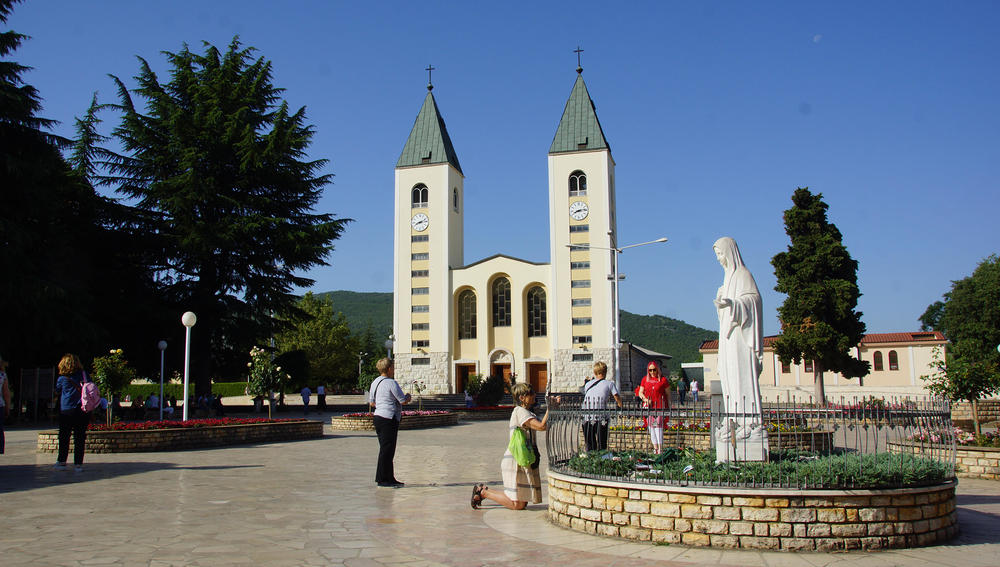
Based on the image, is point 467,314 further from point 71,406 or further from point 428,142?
point 71,406

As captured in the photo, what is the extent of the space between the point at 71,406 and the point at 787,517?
10580mm

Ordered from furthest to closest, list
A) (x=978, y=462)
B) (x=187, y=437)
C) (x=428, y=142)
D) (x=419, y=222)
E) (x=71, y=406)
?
1. (x=428, y=142)
2. (x=419, y=222)
3. (x=187, y=437)
4. (x=71, y=406)
5. (x=978, y=462)

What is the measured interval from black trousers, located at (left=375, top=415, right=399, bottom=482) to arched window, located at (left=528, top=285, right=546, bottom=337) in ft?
152

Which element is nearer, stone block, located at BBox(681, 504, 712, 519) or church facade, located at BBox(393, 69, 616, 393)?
stone block, located at BBox(681, 504, 712, 519)

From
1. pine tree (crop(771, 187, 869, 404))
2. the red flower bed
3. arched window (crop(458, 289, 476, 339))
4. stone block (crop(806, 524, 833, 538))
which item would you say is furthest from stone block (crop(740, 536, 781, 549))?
arched window (crop(458, 289, 476, 339))

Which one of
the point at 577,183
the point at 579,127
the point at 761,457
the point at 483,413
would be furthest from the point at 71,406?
the point at 579,127

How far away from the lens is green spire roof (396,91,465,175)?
2282 inches

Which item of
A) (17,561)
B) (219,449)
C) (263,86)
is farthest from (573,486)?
(263,86)

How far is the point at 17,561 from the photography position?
18.4ft

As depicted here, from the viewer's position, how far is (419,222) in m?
57.2

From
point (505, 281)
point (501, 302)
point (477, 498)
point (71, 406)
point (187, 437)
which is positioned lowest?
point (187, 437)

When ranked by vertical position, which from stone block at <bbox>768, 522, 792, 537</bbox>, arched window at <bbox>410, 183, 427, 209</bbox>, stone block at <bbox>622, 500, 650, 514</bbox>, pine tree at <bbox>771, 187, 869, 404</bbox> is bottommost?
stone block at <bbox>768, 522, 792, 537</bbox>

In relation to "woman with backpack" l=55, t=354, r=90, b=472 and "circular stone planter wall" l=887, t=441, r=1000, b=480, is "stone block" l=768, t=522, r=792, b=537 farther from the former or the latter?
"woman with backpack" l=55, t=354, r=90, b=472

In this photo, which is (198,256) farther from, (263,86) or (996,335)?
(996,335)
